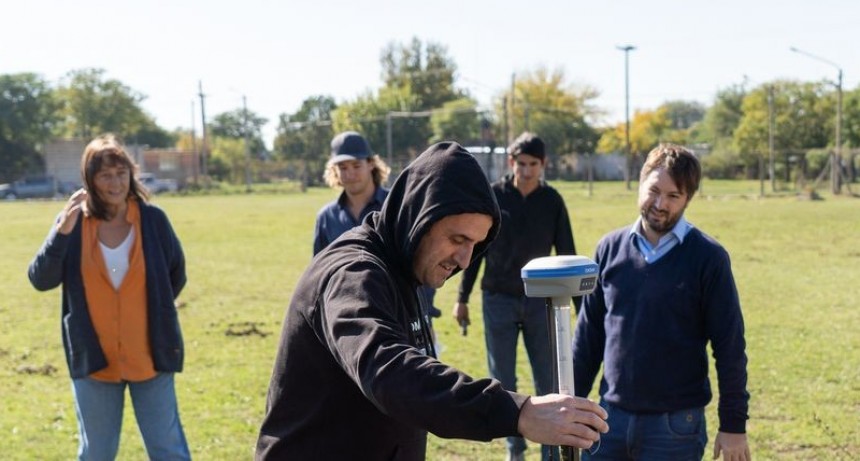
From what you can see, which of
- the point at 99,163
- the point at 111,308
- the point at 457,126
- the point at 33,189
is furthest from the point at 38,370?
the point at 457,126

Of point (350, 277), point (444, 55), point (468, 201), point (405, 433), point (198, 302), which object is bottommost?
point (198, 302)

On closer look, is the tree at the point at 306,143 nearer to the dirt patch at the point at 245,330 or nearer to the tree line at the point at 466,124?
the tree line at the point at 466,124

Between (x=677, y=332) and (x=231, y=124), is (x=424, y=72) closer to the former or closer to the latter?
(x=231, y=124)

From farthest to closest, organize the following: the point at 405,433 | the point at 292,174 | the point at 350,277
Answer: the point at 292,174 → the point at 405,433 → the point at 350,277

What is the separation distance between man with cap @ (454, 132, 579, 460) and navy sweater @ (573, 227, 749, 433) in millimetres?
2471

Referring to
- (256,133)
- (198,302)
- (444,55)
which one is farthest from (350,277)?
(256,133)

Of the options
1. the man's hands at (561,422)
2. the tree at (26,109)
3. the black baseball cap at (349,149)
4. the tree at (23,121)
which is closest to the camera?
the man's hands at (561,422)

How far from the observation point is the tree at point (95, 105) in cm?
8938

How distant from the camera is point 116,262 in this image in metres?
5.37

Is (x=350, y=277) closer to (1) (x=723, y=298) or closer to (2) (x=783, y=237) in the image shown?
(1) (x=723, y=298)

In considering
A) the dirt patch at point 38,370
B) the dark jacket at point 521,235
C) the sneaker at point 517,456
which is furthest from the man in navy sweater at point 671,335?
the dirt patch at point 38,370

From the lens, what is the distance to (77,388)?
5.33m

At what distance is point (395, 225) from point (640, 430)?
7.21ft

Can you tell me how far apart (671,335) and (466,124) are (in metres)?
87.8
